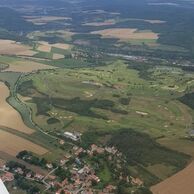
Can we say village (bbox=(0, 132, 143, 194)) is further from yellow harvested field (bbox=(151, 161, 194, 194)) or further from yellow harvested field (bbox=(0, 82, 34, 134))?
yellow harvested field (bbox=(0, 82, 34, 134))

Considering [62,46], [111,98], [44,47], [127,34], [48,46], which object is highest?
[111,98]

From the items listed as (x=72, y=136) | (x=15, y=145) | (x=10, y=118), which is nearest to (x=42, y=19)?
(x=10, y=118)

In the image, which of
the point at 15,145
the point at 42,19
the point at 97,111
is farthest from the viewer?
the point at 42,19

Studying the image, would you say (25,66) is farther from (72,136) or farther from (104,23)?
(104,23)

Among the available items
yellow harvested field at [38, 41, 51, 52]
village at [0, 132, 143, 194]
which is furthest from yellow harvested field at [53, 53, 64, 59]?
village at [0, 132, 143, 194]

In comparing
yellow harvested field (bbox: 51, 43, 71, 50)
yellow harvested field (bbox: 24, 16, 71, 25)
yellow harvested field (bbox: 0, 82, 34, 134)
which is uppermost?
yellow harvested field (bbox: 0, 82, 34, 134)

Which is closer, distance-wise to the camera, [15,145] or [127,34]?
[15,145]
